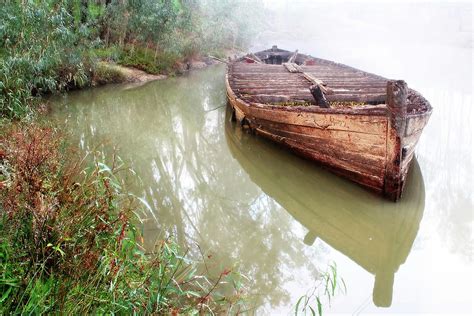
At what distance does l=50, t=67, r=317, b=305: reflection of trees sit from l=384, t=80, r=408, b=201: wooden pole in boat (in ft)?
4.64

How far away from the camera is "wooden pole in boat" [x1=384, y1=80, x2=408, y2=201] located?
13.8ft

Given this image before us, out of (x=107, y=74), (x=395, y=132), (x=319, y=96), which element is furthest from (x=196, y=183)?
(x=107, y=74)

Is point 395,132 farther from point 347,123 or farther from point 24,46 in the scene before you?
point 24,46

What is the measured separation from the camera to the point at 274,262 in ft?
11.8

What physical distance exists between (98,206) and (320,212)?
9.67 ft

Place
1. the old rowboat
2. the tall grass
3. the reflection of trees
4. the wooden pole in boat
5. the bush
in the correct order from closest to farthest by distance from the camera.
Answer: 1. the tall grass
2. the reflection of trees
3. the wooden pole in boat
4. the old rowboat
5. the bush

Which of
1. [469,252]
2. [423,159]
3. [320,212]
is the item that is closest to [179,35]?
[423,159]

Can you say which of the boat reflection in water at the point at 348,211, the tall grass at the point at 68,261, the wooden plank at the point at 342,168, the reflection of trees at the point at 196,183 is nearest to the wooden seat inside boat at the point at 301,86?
the wooden plank at the point at 342,168

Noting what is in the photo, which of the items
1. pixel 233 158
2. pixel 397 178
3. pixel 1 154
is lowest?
pixel 233 158

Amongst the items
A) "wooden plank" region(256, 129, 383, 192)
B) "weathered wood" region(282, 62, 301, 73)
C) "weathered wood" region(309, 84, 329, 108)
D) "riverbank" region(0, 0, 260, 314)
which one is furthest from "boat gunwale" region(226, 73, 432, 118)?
"weathered wood" region(282, 62, 301, 73)

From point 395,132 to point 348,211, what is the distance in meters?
1.13

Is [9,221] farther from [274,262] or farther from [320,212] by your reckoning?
[320,212]

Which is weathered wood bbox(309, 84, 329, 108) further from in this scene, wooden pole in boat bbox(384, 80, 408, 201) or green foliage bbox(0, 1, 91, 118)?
green foliage bbox(0, 1, 91, 118)

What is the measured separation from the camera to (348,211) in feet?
14.9
